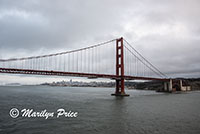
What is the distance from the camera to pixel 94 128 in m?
12.4

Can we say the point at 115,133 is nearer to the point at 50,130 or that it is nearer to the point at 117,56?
the point at 50,130

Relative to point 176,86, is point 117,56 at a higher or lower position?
higher

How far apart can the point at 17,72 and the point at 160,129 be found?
31199 mm

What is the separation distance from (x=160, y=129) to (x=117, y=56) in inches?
1537

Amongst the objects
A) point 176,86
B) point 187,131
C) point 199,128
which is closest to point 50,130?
point 187,131

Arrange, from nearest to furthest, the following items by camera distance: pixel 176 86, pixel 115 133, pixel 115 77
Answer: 1. pixel 115 133
2. pixel 115 77
3. pixel 176 86

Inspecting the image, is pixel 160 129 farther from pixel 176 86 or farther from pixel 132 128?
pixel 176 86

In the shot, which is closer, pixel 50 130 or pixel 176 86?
pixel 50 130

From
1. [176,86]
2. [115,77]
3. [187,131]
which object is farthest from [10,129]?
[176,86]

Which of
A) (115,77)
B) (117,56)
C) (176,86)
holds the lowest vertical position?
(176,86)

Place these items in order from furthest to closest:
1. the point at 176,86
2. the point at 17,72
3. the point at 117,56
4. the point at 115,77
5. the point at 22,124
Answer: the point at 176,86 < the point at 117,56 < the point at 115,77 < the point at 17,72 < the point at 22,124

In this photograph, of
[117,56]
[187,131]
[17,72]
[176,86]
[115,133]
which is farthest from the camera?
[176,86]

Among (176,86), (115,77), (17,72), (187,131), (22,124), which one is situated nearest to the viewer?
(187,131)

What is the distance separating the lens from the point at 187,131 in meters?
12.0
